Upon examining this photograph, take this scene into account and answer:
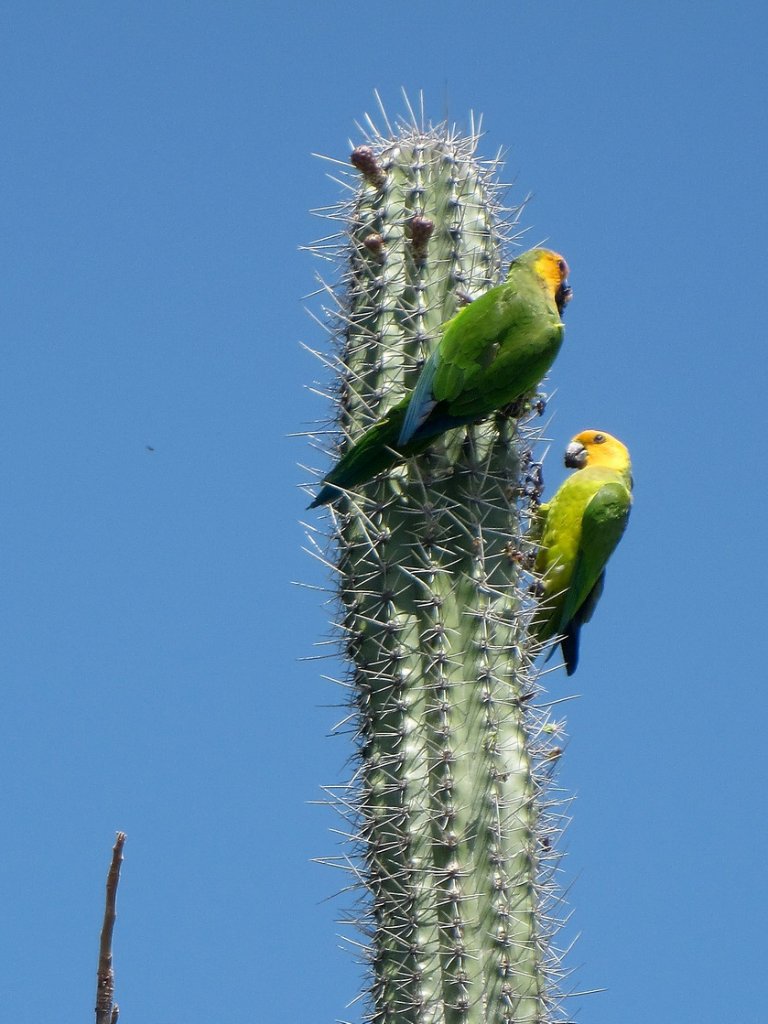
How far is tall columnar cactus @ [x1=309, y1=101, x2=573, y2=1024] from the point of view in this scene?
3.95 m

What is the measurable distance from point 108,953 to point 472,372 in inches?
106

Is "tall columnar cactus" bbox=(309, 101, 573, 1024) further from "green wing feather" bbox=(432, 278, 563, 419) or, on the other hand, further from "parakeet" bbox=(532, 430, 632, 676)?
"parakeet" bbox=(532, 430, 632, 676)

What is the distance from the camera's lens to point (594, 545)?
18.7 ft

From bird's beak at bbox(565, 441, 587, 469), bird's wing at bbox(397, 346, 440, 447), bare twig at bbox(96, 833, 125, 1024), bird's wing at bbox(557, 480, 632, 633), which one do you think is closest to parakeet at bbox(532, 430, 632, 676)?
bird's wing at bbox(557, 480, 632, 633)

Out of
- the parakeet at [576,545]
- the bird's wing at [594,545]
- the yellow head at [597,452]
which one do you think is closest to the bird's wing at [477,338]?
the parakeet at [576,545]

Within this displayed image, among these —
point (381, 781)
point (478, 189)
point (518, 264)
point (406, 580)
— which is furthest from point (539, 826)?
point (478, 189)

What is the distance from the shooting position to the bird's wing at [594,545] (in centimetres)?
566

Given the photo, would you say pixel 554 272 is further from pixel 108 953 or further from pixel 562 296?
pixel 108 953

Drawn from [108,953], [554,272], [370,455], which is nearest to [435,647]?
[370,455]

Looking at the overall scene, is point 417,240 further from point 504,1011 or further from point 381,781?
point 504,1011

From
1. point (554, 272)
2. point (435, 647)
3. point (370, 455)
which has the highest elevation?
point (554, 272)

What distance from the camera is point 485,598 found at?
4.31 metres

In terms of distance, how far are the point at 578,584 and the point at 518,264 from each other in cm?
150

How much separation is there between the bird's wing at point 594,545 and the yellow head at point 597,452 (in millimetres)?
257
